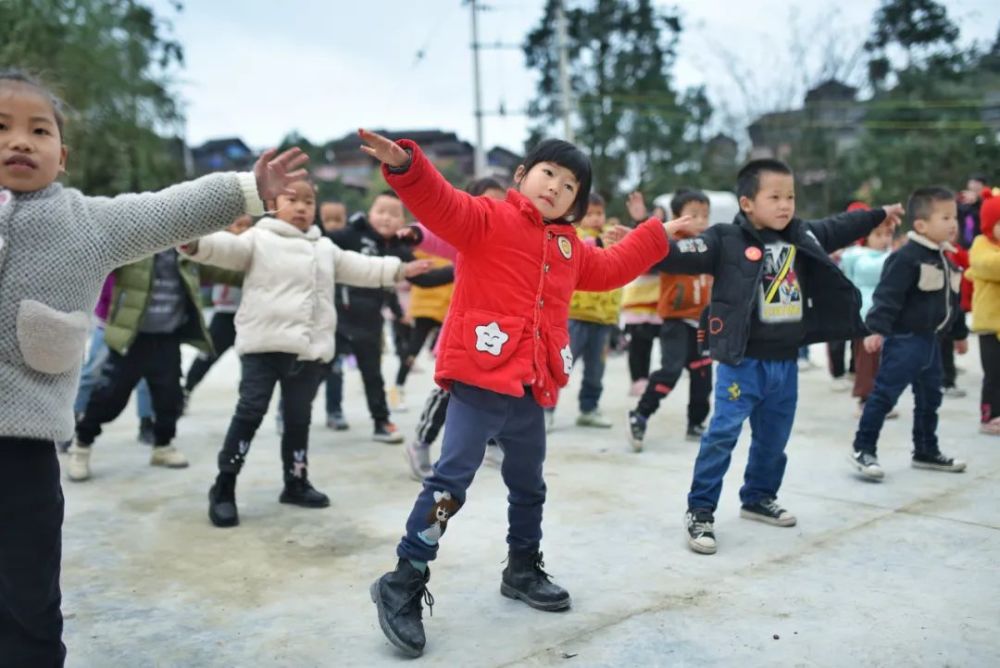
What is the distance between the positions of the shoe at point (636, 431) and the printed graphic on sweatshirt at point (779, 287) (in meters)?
1.84

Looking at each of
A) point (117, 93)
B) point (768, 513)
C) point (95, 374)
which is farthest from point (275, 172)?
point (117, 93)

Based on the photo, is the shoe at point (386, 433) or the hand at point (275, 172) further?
the shoe at point (386, 433)

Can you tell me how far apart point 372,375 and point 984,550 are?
395cm

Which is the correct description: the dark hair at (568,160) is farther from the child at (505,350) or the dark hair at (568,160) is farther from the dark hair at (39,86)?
the dark hair at (39,86)

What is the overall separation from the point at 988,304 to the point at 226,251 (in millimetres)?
4757

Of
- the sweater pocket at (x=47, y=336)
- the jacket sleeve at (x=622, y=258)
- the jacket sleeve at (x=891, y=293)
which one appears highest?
the jacket sleeve at (x=622, y=258)

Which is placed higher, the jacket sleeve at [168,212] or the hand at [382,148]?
the hand at [382,148]

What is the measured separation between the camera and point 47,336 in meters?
2.14

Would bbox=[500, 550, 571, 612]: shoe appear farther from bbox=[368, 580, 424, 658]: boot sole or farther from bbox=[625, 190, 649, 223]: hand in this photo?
bbox=[625, 190, 649, 223]: hand

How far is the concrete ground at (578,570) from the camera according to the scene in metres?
2.66

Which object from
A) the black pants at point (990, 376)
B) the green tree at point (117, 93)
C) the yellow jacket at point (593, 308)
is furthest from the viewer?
the green tree at point (117, 93)

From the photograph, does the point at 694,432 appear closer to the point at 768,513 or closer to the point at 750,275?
the point at 768,513

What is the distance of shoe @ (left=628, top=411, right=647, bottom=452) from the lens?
5.57m

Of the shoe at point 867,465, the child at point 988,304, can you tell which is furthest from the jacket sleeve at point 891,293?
the child at point 988,304
